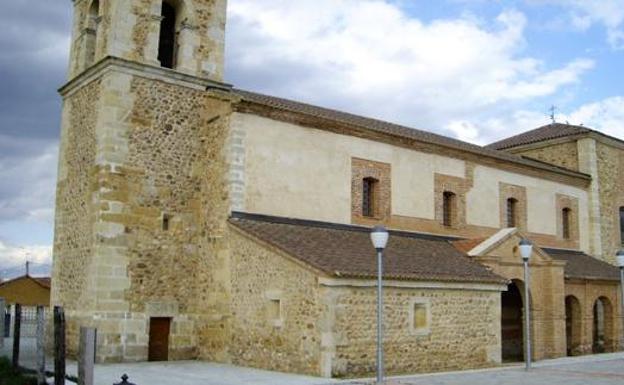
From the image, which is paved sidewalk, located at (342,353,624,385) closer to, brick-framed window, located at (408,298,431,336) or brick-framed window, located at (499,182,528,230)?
brick-framed window, located at (408,298,431,336)

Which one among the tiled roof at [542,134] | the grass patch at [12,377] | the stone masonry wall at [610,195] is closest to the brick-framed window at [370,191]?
the grass patch at [12,377]

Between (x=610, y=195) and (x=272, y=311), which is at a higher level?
(x=610, y=195)

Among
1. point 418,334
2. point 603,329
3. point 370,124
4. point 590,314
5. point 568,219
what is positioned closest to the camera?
point 418,334

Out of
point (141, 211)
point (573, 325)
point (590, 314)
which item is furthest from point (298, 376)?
point (590, 314)

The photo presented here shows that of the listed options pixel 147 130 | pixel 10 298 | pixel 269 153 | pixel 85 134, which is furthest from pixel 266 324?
pixel 10 298

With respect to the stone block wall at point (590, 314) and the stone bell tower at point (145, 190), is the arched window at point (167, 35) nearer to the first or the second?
the stone bell tower at point (145, 190)

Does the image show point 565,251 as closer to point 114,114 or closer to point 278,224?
point 278,224

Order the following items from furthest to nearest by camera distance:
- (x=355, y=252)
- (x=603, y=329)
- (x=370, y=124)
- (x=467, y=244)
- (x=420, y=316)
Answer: (x=603, y=329) < (x=370, y=124) < (x=467, y=244) < (x=355, y=252) < (x=420, y=316)

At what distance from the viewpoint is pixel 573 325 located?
2544 cm

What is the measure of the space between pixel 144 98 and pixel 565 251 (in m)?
18.9

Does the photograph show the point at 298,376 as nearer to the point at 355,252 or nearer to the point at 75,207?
the point at 355,252

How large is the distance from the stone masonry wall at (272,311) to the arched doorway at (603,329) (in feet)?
47.2

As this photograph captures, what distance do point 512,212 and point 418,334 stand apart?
1134cm

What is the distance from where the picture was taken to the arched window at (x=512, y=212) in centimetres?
2781
